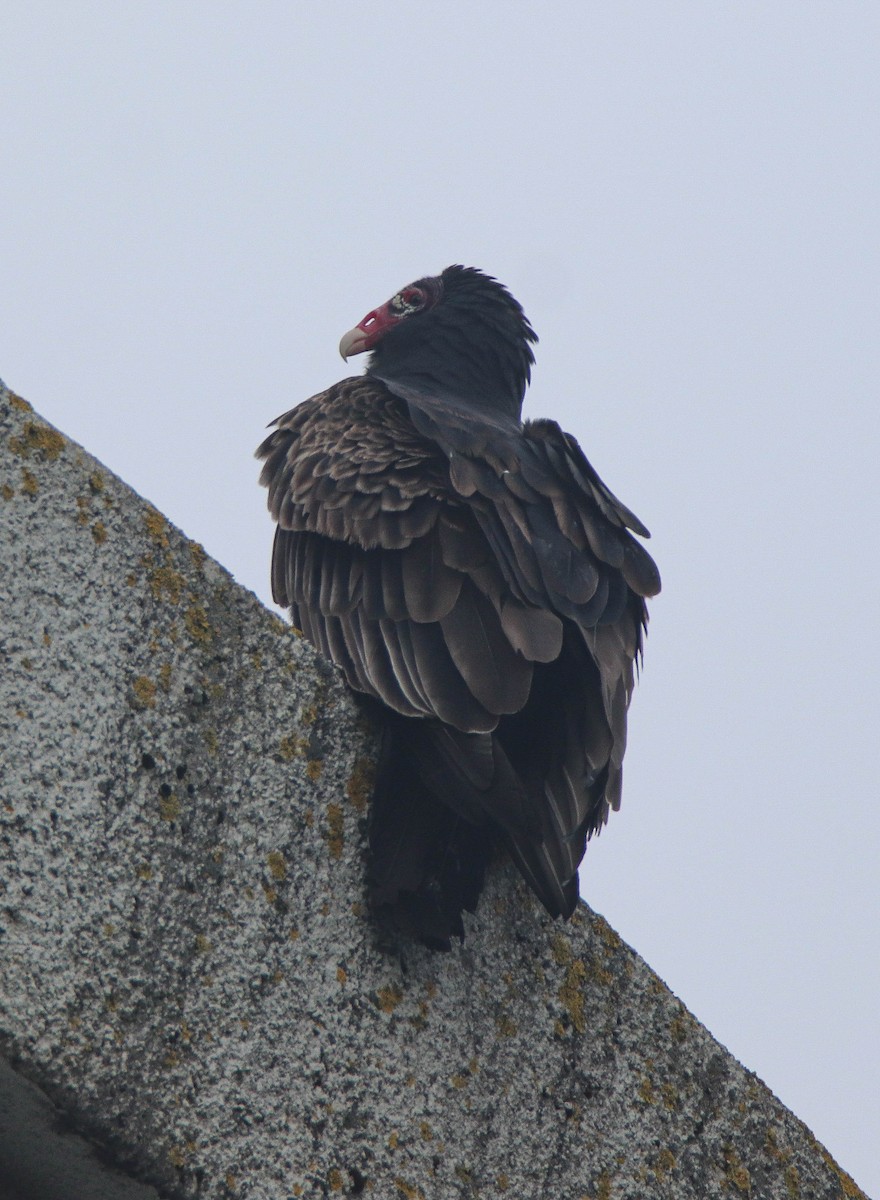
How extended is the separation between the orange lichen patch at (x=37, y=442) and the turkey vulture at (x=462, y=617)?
67cm

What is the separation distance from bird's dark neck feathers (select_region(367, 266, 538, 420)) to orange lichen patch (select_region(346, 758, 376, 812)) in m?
2.71

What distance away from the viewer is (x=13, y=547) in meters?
1.82

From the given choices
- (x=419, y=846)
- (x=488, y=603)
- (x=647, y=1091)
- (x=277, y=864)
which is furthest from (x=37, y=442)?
(x=647, y=1091)

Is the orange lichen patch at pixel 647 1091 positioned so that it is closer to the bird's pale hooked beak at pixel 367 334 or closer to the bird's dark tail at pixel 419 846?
the bird's dark tail at pixel 419 846

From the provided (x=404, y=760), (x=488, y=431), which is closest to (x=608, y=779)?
(x=404, y=760)

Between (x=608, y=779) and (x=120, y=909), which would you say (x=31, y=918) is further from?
(x=608, y=779)

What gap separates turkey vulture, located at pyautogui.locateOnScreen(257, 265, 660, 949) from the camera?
2.22m

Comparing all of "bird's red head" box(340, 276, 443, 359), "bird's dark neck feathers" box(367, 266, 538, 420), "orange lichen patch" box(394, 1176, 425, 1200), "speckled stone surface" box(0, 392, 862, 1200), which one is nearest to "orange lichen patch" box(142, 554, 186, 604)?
"speckled stone surface" box(0, 392, 862, 1200)

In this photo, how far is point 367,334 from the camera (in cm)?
555

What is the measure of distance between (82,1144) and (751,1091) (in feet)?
4.41

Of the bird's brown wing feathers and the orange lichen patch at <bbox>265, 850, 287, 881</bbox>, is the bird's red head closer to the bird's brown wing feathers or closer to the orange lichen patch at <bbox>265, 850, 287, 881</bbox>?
the bird's brown wing feathers

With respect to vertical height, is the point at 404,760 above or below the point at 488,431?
below

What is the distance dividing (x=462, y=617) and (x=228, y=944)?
840 millimetres

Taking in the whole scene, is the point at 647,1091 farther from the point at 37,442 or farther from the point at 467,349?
the point at 467,349
